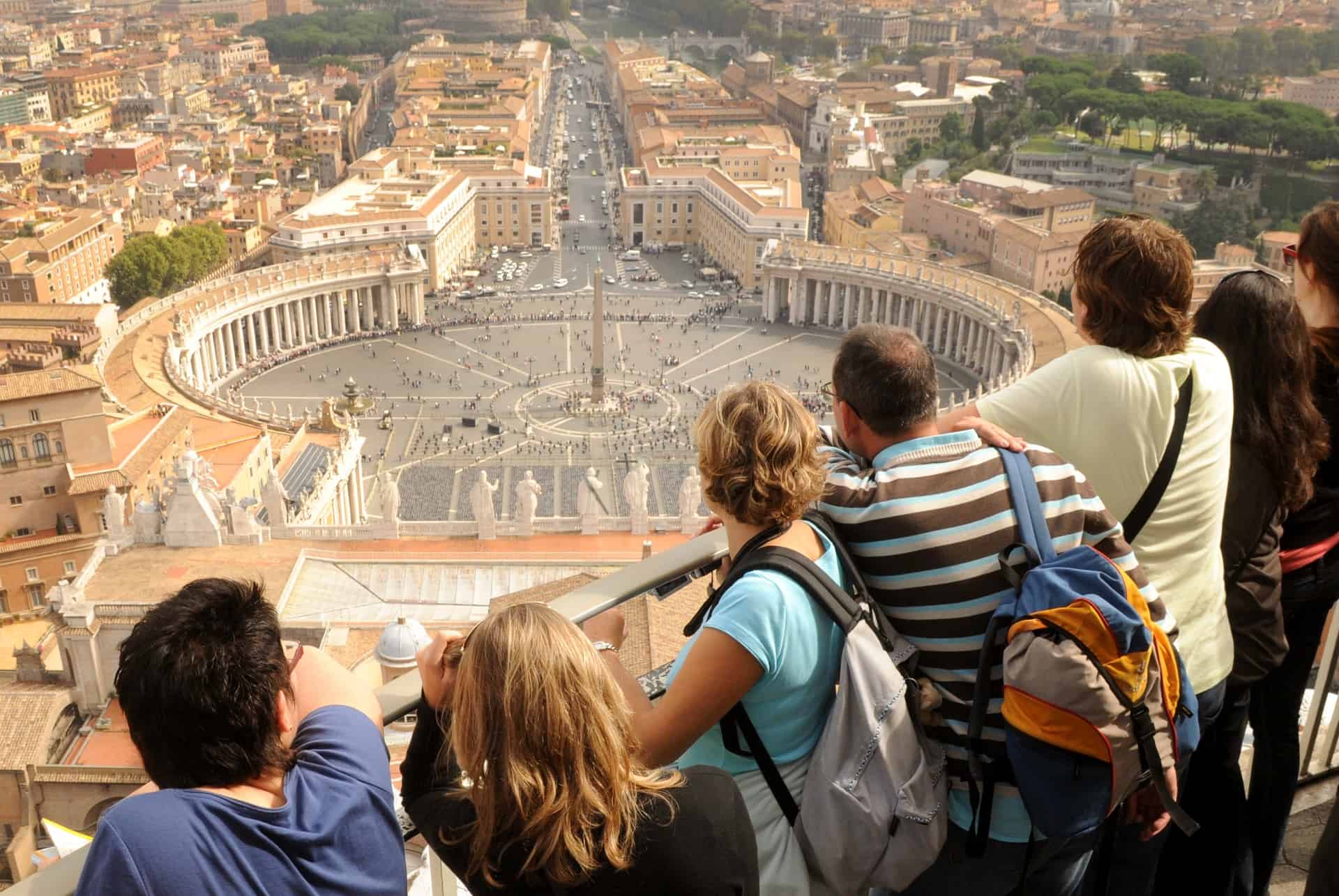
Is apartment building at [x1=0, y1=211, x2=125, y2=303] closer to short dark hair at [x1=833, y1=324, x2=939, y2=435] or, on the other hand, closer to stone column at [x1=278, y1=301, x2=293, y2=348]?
stone column at [x1=278, y1=301, x2=293, y2=348]

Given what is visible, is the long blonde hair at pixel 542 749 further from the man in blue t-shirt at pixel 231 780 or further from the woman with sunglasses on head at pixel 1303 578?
the woman with sunglasses on head at pixel 1303 578

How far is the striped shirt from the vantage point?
3930 mm

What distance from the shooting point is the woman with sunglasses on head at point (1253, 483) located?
480 cm

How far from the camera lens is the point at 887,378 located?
410 cm

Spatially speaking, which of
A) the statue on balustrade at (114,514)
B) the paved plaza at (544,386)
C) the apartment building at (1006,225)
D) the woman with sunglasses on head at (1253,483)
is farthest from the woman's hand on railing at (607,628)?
the apartment building at (1006,225)

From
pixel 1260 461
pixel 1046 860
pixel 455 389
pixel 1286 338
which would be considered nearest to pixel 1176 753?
pixel 1046 860

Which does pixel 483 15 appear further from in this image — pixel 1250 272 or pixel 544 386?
pixel 1250 272

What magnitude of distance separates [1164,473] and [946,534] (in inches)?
42.3

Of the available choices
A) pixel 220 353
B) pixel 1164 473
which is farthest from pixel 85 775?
pixel 220 353

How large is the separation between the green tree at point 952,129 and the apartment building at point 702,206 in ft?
67.5

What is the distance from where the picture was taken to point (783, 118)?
95.7 meters

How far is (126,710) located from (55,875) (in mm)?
371

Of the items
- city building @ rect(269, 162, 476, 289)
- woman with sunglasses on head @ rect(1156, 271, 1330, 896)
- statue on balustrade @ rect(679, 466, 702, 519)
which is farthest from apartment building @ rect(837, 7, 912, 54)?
woman with sunglasses on head @ rect(1156, 271, 1330, 896)

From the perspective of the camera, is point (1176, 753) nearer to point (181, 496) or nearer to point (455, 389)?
point (181, 496)
